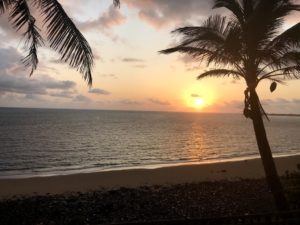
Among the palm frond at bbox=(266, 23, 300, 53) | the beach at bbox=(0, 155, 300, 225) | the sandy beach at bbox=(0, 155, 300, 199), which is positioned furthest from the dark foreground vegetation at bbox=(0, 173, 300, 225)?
the palm frond at bbox=(266, 23, 300, 53)

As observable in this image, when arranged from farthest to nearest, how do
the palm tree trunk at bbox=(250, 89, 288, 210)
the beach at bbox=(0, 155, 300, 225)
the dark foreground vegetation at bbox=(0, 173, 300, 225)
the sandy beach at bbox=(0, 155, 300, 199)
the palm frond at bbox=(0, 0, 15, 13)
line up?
the sandy beach at bbox=(0, 155, 300, 199)
the beach at bbox=(0, 155, 300, 225)
the dark foreground vegetation at bbox=(0, 173, 300, 225)
the palm tree trunk at bbox=(250, 89, 288, 210)
the palm frond at bbox=(0, 0, 15, 13)

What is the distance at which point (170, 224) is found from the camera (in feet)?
21.5

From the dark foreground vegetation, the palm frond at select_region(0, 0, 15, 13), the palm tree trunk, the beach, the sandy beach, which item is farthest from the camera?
the sandy beach

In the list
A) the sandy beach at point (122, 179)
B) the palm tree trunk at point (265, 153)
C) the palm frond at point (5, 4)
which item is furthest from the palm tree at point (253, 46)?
the sandy beach at point (122, 179)

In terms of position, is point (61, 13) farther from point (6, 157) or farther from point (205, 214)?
point (6, 157)

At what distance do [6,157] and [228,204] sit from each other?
31200 millimetres

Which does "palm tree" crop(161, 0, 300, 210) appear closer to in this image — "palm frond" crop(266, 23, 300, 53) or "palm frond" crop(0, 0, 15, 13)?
"palm frond" crop(266, 23, 300, 53)

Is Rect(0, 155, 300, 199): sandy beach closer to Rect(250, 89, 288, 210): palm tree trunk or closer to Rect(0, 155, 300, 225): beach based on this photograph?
Rect(0, 155, 300, 225): beach

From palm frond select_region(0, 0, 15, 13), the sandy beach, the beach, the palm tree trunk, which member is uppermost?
palm frond select_region(0, 0, 15, 13)

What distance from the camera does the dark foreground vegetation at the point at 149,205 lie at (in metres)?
11.8

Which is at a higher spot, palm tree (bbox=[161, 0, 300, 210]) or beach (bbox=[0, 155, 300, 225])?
palm tree (bbox=[161, 0, 300, 210])

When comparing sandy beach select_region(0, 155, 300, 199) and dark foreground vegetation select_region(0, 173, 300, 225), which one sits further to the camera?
sandy beach select_region(0, 155, 300, 199)

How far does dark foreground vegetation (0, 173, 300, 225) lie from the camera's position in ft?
38.5

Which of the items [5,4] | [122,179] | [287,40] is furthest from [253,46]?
[122,179]
